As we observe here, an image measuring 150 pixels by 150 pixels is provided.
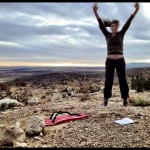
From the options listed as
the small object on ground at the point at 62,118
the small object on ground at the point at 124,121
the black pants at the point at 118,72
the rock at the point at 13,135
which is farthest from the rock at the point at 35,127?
the small object on ground at the point at 124,121

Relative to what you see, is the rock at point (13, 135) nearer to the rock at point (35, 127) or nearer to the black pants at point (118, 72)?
the rock at point (35, 127)

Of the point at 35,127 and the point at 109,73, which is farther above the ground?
the point at 109,73

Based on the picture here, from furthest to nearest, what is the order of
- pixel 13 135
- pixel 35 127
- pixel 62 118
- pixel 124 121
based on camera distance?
pixel 62 118 < pixel 124 121 < pixel 35 127 < pixel 13 135

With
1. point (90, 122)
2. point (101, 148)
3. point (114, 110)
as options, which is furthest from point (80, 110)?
point (101, 148)

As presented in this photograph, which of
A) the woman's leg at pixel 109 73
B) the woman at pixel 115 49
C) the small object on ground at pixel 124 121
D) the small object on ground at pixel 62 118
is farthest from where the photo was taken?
the small object on ground at pixel 62 118

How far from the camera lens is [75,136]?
1061 cm

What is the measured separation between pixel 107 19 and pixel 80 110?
3.83 meters

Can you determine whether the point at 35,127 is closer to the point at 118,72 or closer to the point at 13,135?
the point at 13,135

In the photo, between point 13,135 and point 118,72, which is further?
point 118,72

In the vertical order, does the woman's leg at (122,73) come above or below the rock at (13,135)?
above

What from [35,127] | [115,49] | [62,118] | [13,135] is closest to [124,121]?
[62,118]

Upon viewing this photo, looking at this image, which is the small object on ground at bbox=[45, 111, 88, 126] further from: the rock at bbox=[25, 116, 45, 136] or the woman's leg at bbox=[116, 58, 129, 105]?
the woman's leg at bbox=[116, 58, 129, 105]

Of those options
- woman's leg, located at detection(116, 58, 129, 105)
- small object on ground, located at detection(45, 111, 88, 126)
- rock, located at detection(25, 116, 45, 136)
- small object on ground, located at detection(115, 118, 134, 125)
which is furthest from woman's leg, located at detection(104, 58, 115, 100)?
rock, located at detection(25, 116, 45, 136)

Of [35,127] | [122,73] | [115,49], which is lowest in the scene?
[35,127]
